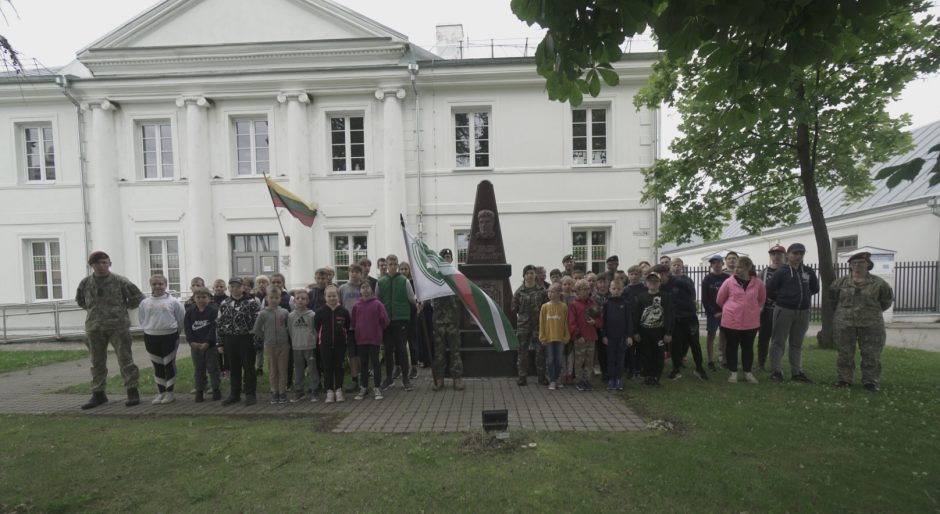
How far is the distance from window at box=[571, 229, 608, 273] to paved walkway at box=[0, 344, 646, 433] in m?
7.41

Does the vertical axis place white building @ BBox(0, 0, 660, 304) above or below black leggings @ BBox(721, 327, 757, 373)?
above

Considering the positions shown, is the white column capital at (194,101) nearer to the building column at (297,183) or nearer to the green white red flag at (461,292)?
the building column at (297,183)

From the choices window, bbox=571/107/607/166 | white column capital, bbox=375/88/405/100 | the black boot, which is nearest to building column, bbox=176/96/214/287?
Answer: white column capital, bbox=375/88/405/100

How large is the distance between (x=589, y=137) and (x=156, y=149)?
13.5 m

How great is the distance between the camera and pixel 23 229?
551 inches

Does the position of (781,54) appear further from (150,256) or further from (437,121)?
(150,256)

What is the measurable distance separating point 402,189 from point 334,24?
5462 millimetres

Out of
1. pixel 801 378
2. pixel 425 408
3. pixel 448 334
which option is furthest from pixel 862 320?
pixel 425 408

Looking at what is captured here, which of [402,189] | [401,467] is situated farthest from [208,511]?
[402,189]

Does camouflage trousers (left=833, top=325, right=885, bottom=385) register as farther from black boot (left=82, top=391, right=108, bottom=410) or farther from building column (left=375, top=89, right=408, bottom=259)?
black boot (left=82, top=391, right=108, bottom=410)

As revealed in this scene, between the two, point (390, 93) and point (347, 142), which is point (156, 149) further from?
point (390, 93)

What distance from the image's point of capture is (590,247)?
44.8ft

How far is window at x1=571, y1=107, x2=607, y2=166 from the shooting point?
1358 centimetres

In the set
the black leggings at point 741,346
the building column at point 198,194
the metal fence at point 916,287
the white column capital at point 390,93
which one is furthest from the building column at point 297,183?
the metal fence at point 916,287
